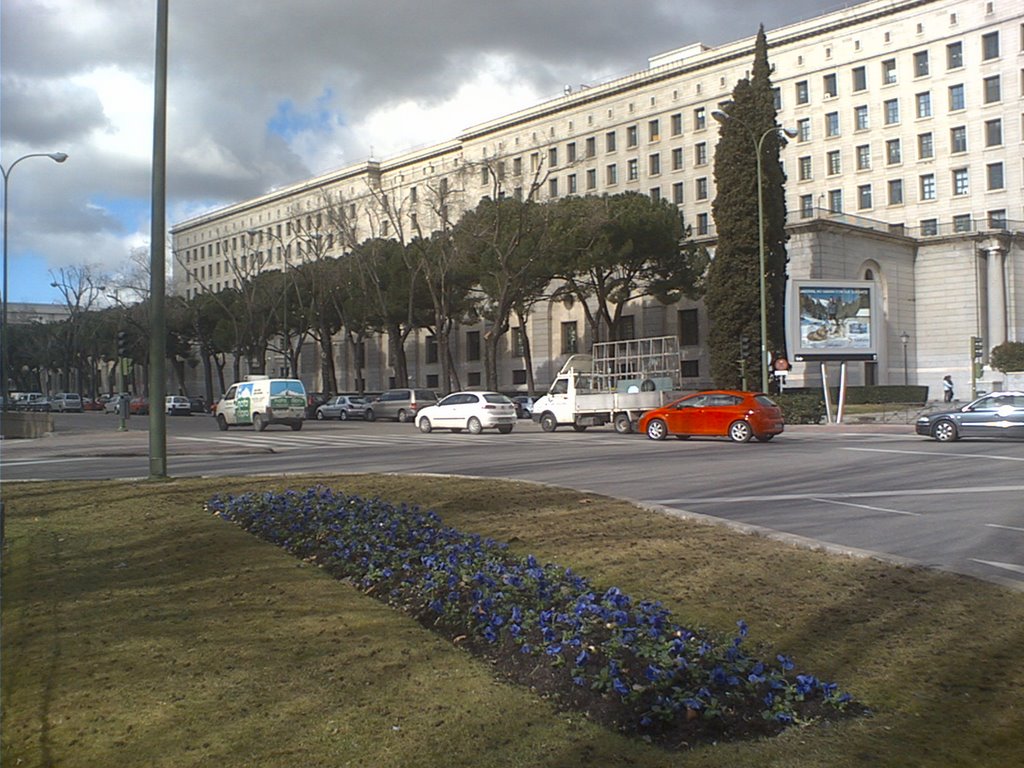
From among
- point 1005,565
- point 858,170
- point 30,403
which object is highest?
point 858,170

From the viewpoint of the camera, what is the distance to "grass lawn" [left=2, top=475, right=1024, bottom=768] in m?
3.87

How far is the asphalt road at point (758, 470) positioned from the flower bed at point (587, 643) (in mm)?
3285

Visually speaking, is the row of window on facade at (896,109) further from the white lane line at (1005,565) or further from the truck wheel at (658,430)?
the white lane line at (1005,565)

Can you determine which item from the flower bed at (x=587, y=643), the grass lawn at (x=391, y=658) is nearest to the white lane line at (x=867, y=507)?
the grass lawn at (x=391, y=658)

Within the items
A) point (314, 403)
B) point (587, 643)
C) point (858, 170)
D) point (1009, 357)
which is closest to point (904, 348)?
point (1009, 357)

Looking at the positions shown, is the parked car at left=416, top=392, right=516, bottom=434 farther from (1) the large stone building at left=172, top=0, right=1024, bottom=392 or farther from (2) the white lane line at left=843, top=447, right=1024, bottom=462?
(1) the large stone building at left=172, top=0, right=1024, bottom=392

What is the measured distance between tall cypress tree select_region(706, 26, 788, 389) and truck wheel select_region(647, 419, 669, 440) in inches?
627

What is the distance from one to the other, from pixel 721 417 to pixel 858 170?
162ft

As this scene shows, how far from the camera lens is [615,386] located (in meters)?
34.2

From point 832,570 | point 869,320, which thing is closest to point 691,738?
point 832,570

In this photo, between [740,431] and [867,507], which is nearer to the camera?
[867,507]

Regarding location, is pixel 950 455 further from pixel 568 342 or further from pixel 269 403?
pixel 568 342

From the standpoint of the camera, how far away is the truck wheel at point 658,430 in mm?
28438

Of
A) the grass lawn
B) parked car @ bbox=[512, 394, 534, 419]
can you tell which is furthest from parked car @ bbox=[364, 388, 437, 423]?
the grass lawn
